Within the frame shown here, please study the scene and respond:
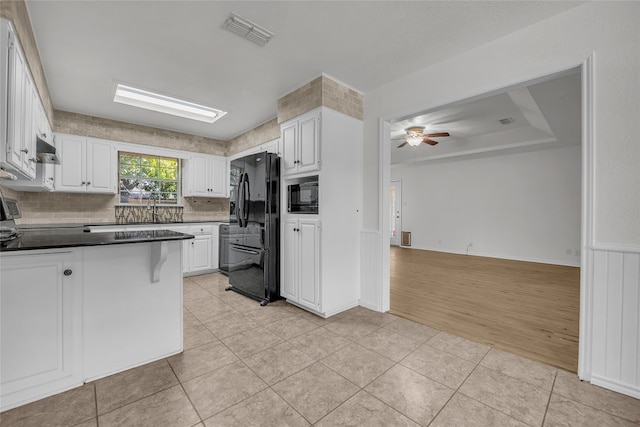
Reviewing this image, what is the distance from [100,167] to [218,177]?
183 cm

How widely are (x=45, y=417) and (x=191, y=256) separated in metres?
3.29

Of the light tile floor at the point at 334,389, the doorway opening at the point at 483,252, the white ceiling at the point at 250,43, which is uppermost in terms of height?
the white ceiling at the point at 250,43

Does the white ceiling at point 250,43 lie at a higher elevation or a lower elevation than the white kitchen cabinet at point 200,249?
higher

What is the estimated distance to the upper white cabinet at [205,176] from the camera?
5.16m

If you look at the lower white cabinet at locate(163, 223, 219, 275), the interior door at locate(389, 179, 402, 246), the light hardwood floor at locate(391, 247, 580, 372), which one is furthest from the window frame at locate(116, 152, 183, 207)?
the interior door at locate(389, 179, 402, 246)

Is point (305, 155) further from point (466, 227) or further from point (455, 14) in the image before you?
point (466, 227)

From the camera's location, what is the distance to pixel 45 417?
155 cm

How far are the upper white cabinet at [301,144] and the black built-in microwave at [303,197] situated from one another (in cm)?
→ 17

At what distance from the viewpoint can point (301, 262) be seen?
10.6ft

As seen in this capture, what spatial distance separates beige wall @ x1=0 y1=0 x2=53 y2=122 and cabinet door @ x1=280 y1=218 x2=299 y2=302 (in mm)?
2591

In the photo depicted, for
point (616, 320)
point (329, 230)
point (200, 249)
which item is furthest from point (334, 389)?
point (200, 249)

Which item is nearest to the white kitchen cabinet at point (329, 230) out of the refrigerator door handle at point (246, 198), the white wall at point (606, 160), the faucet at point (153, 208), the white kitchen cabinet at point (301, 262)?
the white kitchen cabinet at point (301, 262)

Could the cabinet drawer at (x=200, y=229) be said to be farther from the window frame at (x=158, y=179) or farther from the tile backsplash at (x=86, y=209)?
the window frame at (x=158, y=179)

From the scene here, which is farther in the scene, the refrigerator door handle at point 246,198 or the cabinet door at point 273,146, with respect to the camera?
the cabinet door at point 273,146
